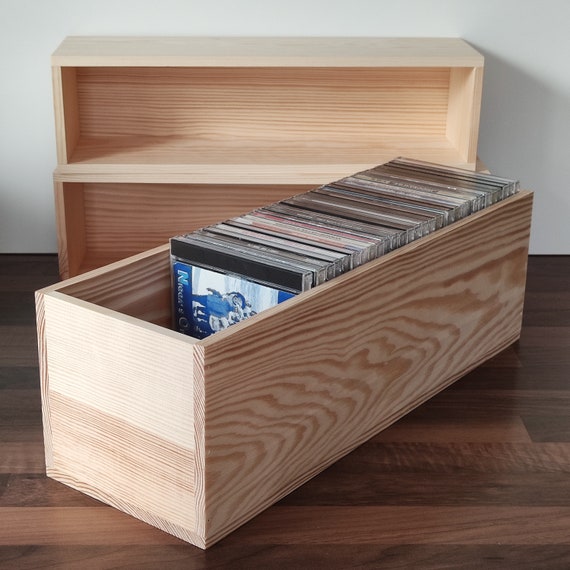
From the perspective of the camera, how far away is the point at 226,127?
2.20 m

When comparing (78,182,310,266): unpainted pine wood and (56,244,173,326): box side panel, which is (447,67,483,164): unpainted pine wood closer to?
(78,182,310,266): unpainted pine wood

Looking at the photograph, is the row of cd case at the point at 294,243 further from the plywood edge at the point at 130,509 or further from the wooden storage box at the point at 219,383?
the plywood edge at the point at 130,509

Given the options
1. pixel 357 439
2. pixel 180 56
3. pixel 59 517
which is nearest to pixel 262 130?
pixel 180 56

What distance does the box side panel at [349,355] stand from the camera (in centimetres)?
120

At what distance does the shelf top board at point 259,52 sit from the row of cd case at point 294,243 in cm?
40

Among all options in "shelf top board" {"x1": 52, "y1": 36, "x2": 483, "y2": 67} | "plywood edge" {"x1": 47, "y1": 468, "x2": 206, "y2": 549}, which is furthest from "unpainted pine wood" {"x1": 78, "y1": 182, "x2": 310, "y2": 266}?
"plywood edge" {"x1": 47, "y1": 468, "x2": 206, "y2": 549}

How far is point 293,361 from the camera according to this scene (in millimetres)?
1271

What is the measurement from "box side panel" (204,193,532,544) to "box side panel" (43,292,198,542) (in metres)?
0.04

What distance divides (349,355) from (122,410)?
1.07ft

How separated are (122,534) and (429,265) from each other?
23.6 inches

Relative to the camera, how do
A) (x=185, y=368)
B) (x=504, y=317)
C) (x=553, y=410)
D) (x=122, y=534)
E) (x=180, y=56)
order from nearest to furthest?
(x=185, y=368) < (x=122, y=534) < (x=553, y=410) < (x=504, y=317) < (x=180, y=56)

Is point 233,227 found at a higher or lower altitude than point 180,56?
lower

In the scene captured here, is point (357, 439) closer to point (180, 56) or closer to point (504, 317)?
point (504, 317)

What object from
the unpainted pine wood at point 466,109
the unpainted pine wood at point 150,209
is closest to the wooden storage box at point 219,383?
the unpainted pine wood at point 466,109
